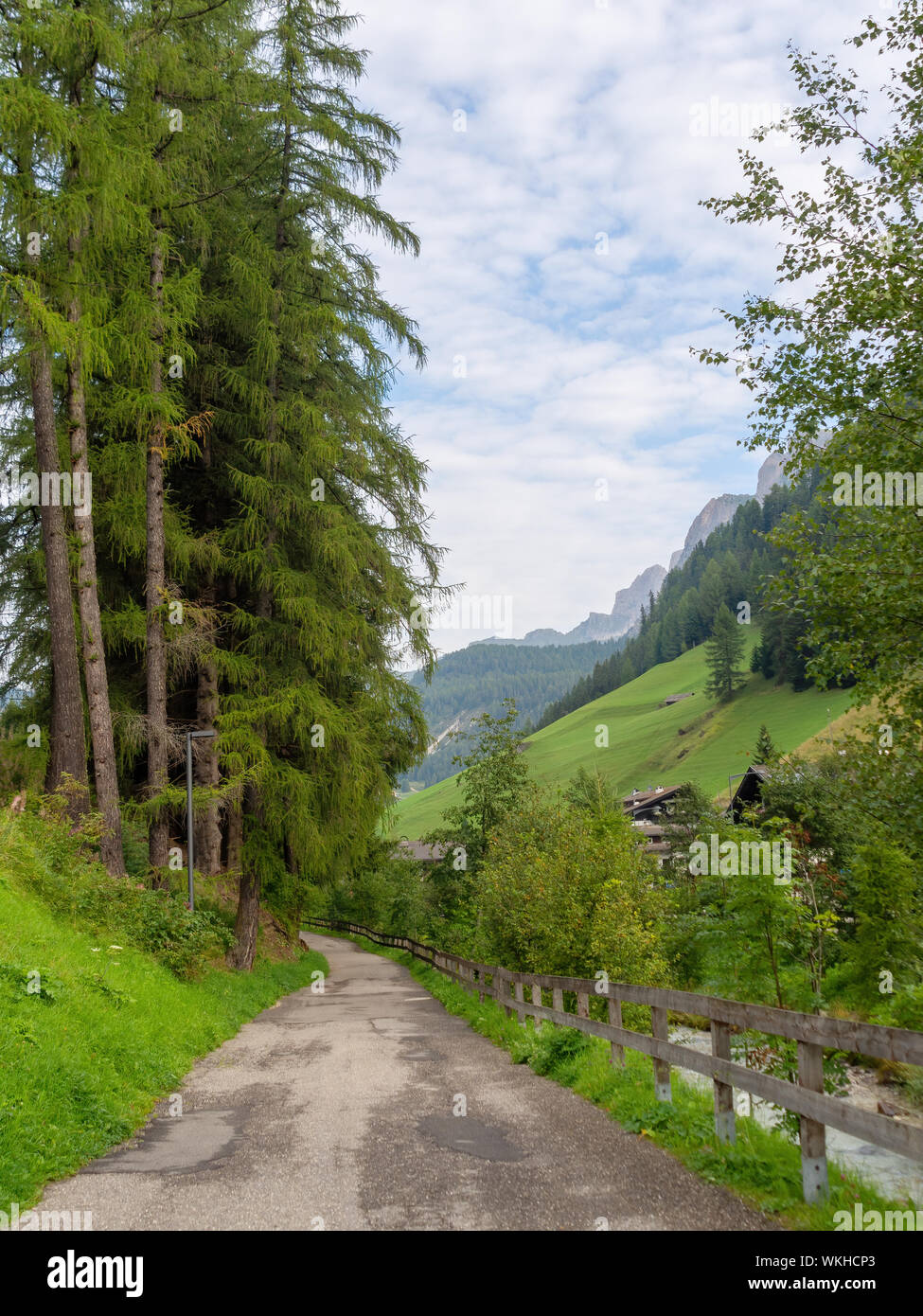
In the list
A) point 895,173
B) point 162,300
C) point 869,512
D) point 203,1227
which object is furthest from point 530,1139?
point 162,300

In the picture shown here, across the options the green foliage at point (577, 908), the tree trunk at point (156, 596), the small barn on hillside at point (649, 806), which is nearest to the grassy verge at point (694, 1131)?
the green foliage at point (577, 908)

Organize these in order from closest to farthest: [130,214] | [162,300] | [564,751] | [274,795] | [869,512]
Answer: [869,512] → [130,214] → [162,300] → [274,795] → [564,751]

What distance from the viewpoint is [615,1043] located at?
9.26 meters

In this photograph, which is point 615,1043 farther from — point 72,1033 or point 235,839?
point 235,839

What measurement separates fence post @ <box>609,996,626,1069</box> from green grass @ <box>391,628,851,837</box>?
70019 mm

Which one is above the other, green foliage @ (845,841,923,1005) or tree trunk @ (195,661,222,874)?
tree trunk @ (195,661,222,874)

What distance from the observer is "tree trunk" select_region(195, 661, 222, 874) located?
67.2 feet

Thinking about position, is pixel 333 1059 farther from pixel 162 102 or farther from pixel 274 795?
pixel 162 102

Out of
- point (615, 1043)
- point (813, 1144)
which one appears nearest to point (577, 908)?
point (615, 1043)

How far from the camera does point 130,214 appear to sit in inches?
598

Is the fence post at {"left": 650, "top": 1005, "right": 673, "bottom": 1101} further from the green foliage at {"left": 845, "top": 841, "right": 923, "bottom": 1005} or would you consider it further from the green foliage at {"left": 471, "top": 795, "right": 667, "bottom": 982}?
the green foliage at {"left": 845, "top": 841, "right": 923, "bottom": 1005}

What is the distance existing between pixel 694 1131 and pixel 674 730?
132 metres

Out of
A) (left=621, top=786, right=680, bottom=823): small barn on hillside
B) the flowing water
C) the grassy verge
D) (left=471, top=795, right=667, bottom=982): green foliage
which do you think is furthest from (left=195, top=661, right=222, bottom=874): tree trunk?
(left=621, top=786, right=680, bottom=823): small barn on hillside
